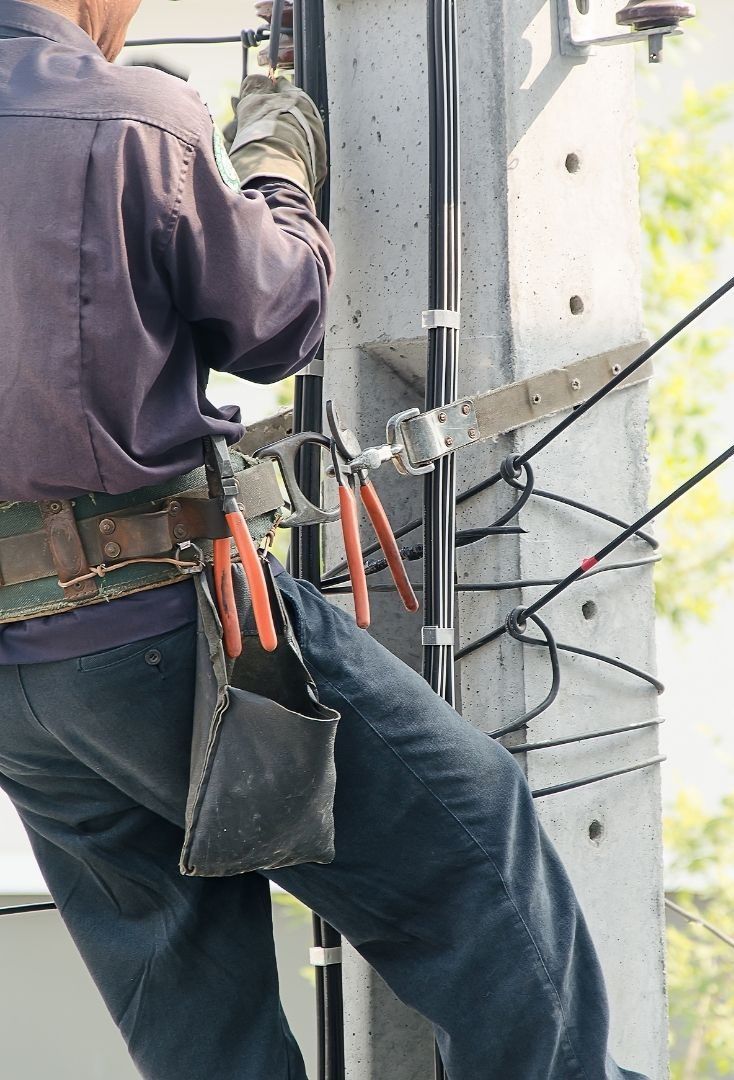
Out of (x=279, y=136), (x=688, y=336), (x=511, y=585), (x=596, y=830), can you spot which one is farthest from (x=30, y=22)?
(x=688, y=336)

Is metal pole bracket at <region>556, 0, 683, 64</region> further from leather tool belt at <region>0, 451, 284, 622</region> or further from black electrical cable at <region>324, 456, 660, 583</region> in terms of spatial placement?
leather tool belt at <region>0, 451, 284, 622</region>

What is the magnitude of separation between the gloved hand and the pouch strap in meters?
0.52

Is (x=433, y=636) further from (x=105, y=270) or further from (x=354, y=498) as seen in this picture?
(x=105, y=270)

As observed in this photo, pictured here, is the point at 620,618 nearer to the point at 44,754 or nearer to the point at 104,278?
the point at 44,754

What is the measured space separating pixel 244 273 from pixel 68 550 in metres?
0.38

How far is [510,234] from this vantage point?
7.04 ft

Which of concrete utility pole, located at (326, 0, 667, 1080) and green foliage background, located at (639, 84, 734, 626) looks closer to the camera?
concrete utility pole, located at (326, 0, 667, 1080)

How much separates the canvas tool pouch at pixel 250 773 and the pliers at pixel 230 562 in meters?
0.02

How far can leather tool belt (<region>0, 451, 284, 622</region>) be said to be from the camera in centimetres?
159

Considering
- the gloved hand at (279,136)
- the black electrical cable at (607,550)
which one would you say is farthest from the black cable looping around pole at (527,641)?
the gloved hand at (279,136)

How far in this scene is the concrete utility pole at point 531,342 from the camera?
2.16m

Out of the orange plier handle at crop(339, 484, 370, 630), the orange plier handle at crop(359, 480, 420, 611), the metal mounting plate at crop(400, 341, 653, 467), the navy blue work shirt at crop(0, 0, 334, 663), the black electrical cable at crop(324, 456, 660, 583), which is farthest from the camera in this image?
the black electrical cable at crop(324, 456, 660, 583)

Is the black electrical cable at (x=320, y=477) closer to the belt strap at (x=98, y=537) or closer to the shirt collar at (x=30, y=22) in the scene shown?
the belt strap at (x=98, y=537)

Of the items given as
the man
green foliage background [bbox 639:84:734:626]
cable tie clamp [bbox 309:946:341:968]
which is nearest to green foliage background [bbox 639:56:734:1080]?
green foliage background [bbox 639:84:734:626]
